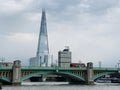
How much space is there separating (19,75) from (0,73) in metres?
8.57

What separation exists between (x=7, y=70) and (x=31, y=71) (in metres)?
10.3

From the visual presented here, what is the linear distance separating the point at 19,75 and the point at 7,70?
5.48 meters

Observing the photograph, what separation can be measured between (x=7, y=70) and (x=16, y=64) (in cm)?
476

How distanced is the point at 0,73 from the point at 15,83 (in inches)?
296

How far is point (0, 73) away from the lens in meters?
193

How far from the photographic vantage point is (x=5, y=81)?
655ft

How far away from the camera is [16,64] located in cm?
19875

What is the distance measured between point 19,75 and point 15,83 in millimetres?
4417

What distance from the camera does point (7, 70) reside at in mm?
196875

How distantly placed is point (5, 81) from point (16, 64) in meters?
8.81

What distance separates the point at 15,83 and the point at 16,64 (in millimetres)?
8992

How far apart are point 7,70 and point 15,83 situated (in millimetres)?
6960

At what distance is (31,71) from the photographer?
199 metres

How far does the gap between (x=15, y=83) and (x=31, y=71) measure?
9.47 meters
